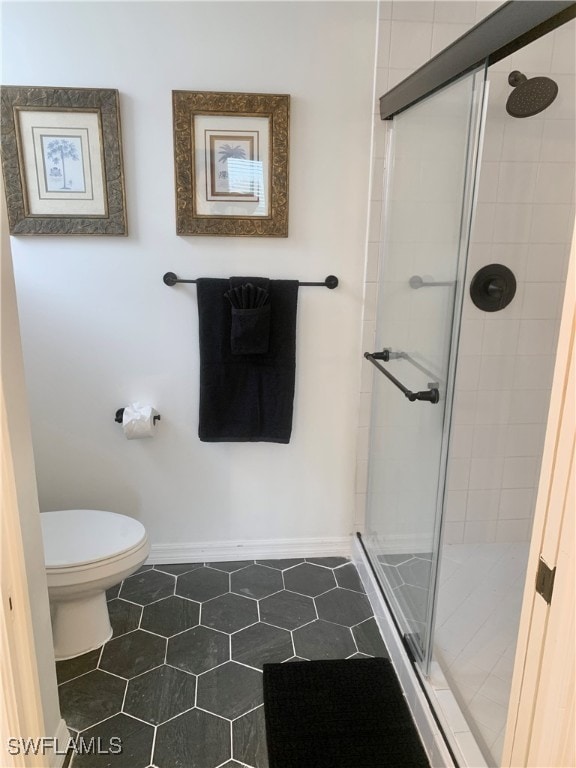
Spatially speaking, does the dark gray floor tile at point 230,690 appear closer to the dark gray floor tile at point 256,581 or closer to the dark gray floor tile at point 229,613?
the dark gray floor tile at point 229,613

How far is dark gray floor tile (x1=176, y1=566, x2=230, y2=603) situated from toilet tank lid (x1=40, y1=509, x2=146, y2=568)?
17.0 inches

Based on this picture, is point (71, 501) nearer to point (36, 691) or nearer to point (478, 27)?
point (36, 691)

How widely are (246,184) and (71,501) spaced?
1.50 metres

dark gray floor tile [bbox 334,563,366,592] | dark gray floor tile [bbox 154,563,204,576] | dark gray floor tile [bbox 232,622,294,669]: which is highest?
dark gray floor tile [bbox 232,622,294,669]

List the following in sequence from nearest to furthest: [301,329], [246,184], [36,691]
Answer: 1. [36,691]
2. [246,184]
3. [301,329]

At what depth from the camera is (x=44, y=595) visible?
1.43 m

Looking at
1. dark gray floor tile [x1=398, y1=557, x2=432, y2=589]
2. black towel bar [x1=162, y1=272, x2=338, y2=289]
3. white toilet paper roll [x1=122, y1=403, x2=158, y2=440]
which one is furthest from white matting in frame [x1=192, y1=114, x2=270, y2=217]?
dark gray floor tile [x1=398, y1=557, x2=432, y2=589]

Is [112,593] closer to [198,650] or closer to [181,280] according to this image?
[198,650]

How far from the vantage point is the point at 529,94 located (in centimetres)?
194

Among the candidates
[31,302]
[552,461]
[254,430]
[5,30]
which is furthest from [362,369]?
[5,30]

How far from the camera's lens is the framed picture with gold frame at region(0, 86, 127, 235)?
195 cm

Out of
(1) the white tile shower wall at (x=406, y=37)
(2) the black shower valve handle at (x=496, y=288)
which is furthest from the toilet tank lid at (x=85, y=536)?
(2) the black shower valve handle at (x=496, y=288)

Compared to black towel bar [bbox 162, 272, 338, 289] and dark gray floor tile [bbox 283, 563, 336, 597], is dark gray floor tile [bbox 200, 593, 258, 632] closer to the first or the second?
dark gray floor tile [bbox 283, 563, 336, 597]

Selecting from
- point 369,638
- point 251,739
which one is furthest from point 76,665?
point 369,638
